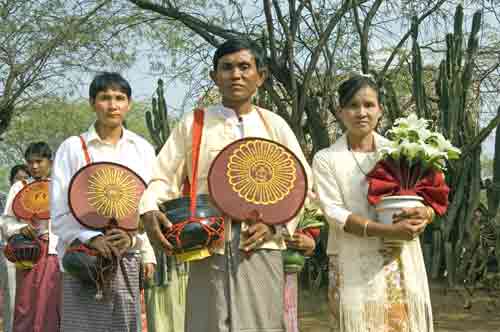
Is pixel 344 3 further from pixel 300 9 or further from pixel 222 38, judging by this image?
pixel 222 38

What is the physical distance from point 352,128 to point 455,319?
5.48m

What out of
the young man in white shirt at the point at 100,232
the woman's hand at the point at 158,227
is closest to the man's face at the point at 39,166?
the young man in white shirt at the point at 100,232

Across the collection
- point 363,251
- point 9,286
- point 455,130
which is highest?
point 455,130

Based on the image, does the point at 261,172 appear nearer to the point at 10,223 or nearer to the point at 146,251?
the point at 146,251

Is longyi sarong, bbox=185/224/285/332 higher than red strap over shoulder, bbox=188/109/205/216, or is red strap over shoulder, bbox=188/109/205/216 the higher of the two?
red strap over shoulder, bbox=188/109/205/216

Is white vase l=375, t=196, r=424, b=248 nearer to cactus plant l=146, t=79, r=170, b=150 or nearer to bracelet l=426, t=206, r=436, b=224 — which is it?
bracelet l=426, t=206, r=436, b=224

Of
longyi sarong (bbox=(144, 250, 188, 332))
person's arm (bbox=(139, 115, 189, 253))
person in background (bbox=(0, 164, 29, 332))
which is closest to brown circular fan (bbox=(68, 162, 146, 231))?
person's arm (bbox=(139, 115, 189, 253))

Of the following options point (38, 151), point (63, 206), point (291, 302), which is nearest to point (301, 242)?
point (291, 302)

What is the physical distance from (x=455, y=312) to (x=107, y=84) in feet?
20.3

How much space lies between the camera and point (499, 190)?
31.9ft

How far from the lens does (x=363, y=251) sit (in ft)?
13.0

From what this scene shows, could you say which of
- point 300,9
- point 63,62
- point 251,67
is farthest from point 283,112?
→ point 251,67

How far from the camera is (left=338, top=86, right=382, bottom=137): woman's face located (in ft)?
13.4

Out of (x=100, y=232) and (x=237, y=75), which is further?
(x=100, y=232)
